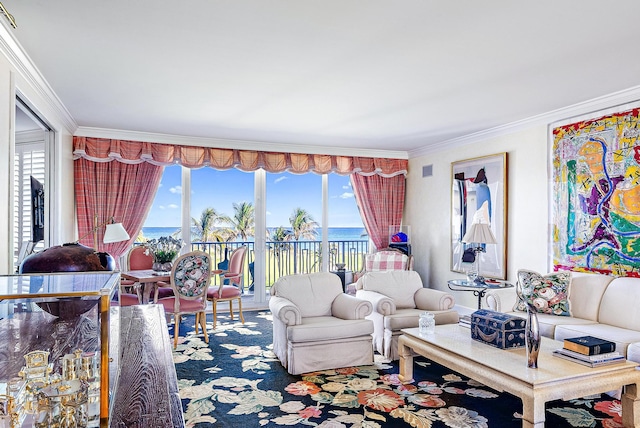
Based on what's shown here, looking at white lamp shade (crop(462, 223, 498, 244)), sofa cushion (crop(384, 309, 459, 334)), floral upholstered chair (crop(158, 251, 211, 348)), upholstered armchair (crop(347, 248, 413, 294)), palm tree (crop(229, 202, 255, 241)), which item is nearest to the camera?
sofa cushion (crop(384, 309, 459, 334))

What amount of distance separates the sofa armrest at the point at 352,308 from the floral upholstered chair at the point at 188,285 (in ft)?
5.06

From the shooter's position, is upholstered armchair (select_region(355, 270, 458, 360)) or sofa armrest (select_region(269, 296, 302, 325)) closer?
sofa armrest (select_region(269, 296, 302, 325))

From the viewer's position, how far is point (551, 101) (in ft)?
14.1

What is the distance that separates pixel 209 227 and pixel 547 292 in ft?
15.5

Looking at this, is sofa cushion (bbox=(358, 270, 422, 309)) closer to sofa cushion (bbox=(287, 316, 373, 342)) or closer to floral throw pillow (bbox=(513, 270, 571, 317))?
sofa cushion (bbox=(287, 316, 373, 342))

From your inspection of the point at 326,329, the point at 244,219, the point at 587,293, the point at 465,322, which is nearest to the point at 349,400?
the point at 326,329

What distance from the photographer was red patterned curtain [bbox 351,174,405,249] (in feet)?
23.5

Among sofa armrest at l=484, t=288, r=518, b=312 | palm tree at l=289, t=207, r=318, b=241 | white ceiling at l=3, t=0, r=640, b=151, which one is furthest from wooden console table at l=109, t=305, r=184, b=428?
palm tree at l=289, t=207, r=318, b=241

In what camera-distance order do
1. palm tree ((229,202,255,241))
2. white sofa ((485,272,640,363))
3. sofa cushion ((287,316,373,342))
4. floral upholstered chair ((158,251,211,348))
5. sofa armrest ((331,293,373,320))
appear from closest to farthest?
white sofa ((485,272,640,363))
sofa cushion ((287,316,373,342))
sofa armrest ((331,293,373,320))
floral upholstered chair ((158,251,211,348))
palm tree ((229,202,255,241))

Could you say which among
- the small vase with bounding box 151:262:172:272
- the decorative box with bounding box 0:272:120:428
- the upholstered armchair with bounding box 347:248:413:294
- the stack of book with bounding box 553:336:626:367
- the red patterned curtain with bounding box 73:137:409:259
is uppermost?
the red patterned curtain with bounding box 73:137:409:259

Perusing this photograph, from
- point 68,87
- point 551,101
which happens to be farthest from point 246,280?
point 551,101

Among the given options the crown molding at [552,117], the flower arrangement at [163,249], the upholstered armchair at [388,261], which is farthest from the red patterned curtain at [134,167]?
the crown molding at [552,117]

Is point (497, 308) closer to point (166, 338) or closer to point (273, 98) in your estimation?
point (273, 98)

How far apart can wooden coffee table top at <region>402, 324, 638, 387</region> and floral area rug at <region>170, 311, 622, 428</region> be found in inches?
15.6
